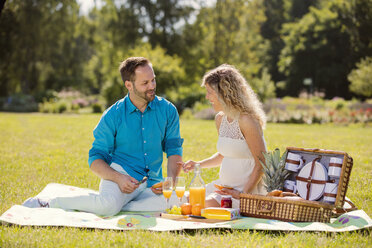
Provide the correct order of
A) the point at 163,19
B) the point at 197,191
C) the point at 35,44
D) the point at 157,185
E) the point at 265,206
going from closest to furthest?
the point at 265,206, the point at 197,191, the point at 157,185, the point at 35,44, the point at 163,19

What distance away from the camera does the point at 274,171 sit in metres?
4.20

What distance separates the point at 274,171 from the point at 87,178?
127 inches

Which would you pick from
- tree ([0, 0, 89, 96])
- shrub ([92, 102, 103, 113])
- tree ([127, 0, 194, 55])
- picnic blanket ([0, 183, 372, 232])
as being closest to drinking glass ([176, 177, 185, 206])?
picnic blanket ([0, 183, 372, 232])

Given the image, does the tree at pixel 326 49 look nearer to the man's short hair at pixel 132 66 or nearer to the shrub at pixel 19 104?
the shrub at pixel 19 104

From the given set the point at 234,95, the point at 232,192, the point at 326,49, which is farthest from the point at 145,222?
the point at 326,49

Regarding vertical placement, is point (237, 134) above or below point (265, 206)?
above

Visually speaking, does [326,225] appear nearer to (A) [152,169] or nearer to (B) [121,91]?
(A) [152,169]

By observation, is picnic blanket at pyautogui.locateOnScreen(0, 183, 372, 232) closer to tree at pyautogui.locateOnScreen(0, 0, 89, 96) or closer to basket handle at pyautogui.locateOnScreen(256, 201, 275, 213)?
basket handle at pyautogui.locateOnScreen(256, 201, 275, 213)

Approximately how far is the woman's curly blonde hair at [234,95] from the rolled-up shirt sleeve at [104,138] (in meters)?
1.16

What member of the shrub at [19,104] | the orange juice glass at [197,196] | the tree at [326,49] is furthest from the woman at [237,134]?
the tree at [326,49]

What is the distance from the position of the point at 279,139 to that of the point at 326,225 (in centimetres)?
776

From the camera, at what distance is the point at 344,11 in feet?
99.9

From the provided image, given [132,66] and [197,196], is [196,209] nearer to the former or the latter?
[197,196]

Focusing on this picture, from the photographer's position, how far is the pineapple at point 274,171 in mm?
4164
